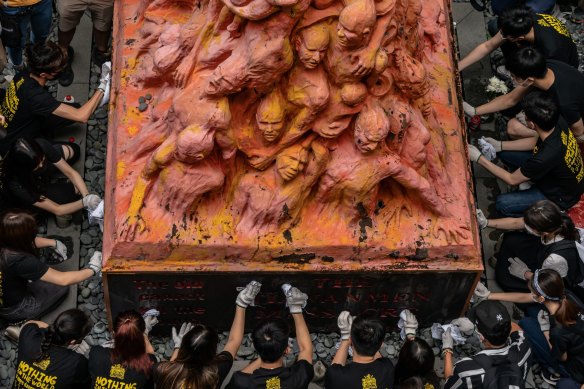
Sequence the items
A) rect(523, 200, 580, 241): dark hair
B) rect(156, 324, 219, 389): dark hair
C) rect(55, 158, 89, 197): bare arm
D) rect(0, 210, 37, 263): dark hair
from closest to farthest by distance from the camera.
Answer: rect(156, 324, 219, 389): dark hair → rect(0, 210, 37, 263): dark hair → rect(523, 200, 580, 241): dark hair → rect(55, 158, 89, 197): bare arm

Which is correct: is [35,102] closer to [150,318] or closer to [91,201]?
[91,201]

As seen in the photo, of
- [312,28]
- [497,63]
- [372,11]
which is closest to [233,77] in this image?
[312,28]

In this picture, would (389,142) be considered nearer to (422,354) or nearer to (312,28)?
(312,28)

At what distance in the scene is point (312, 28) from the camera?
20.7ft

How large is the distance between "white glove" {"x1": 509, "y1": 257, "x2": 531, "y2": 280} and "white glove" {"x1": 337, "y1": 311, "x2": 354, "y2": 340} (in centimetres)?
146

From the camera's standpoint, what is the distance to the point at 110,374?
6.49 m

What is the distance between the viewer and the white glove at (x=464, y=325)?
7.52 metres

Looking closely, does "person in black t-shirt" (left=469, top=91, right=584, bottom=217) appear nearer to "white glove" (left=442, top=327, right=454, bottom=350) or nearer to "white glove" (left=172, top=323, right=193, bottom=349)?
"white glove" (left=442, top=327, right=454, bottom=350)

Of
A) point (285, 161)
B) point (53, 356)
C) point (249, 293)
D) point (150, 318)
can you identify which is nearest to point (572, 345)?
point (249, 293)

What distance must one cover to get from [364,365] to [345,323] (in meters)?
0.67

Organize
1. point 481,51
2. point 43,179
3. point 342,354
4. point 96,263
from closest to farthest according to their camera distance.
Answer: point 342,354
point 96,263
point 43,179
point 481,51

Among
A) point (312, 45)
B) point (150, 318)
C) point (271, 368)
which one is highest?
point (312, 45)

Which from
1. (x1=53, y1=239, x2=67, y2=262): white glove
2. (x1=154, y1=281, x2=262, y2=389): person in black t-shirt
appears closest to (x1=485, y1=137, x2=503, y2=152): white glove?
(x1=154, y1=281, x2=262, y2=389): person in black t-shirt

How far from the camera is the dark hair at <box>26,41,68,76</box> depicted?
7719mm
